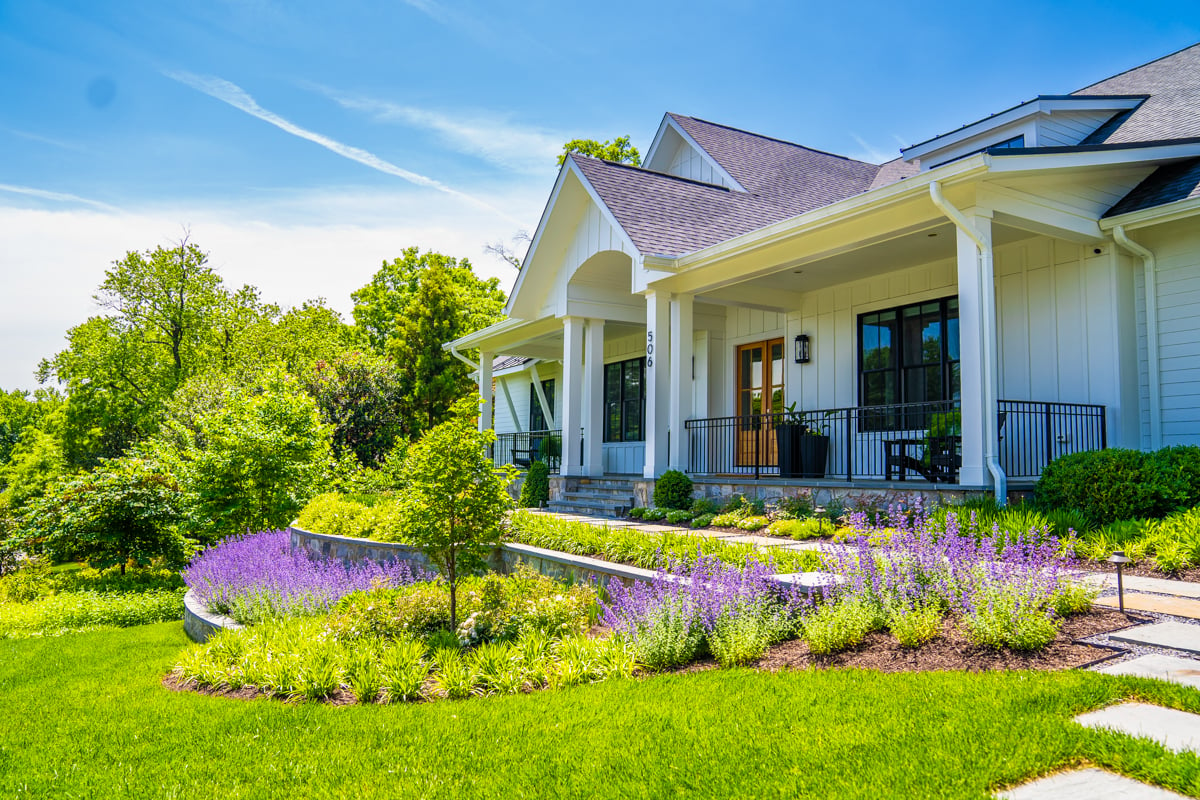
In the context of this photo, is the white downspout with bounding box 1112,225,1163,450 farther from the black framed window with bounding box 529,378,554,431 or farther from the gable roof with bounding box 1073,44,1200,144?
the black framed window with bounding box 529,378,554,431

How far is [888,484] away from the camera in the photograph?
779cm

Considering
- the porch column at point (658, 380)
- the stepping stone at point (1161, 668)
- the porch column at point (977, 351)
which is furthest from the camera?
the porch column at point (658, 380)

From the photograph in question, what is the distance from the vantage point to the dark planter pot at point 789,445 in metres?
10.2

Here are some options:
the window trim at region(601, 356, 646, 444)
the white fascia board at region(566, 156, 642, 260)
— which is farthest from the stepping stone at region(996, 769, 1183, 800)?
the window trim at region(601, 356, 646, 444)

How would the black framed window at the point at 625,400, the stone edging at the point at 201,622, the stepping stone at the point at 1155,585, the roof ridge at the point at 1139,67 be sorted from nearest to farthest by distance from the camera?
the stepping stone at the point at 1155,585 → the stone edging at the point at 201,622 → the roof ridge at the point at 1139,67 → the black framed window at the point at 625,400

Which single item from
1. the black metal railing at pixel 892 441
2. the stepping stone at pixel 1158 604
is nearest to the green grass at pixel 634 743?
the stepping stone at pixel 1158 604

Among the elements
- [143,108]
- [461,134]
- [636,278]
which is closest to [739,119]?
[461,134]

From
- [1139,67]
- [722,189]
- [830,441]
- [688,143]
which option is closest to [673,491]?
[830,441]

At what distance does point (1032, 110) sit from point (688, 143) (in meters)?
6.62

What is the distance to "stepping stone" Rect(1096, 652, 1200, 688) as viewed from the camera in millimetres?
3289

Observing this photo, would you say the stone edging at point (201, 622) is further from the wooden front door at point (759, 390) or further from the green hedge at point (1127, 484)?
the wooden front door at point (759, 390)

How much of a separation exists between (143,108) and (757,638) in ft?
36.1

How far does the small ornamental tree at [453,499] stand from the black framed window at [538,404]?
44.3 ft

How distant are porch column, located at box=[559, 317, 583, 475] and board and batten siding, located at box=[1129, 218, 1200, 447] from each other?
7.56 meters
